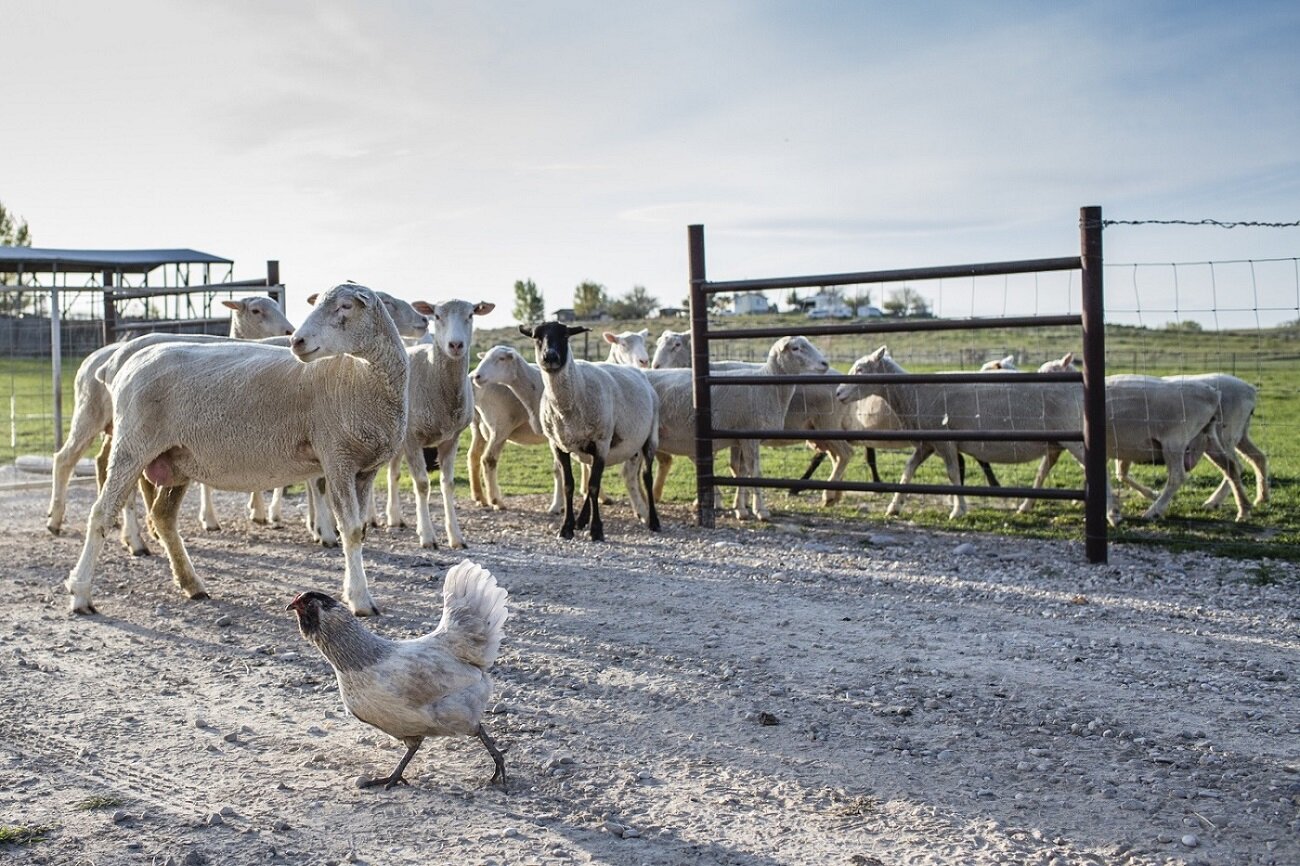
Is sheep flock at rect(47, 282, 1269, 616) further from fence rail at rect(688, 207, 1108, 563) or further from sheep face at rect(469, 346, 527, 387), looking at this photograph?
fence rail at rect(688, 207, 1108, 563)

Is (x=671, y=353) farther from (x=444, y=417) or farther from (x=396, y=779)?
(x=396, y=779)

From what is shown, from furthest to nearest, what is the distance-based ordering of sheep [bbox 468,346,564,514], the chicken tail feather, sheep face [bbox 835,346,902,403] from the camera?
sheep face [bbox 835,346,902,403] → sheep [bbox 468,346,564,514] → the chicken tail feather

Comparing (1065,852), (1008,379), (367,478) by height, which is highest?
(1008,379)

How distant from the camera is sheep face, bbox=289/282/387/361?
625cm

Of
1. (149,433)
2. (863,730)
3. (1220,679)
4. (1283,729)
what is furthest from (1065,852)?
(149,433)

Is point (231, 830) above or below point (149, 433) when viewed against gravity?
below

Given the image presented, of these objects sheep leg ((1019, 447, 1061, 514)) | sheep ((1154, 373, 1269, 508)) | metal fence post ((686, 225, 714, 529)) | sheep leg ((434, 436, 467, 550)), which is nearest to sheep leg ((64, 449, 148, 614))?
sheep leg ((434, 436, 467, 550))

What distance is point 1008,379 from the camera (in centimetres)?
876

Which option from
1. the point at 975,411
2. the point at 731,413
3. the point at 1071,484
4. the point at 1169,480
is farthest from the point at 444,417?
the point at 1071,484

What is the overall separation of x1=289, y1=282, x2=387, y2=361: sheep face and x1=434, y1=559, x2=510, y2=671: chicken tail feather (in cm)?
247

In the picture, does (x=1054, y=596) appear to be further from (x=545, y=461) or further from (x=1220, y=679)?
(x=545, y=461)

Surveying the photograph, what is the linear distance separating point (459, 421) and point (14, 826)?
217 inches

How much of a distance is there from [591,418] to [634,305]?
50.4m

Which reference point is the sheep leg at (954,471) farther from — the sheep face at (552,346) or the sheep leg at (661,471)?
the sheep face at (552,346)
